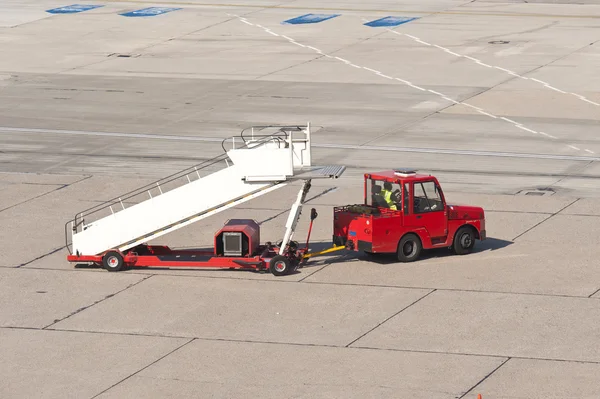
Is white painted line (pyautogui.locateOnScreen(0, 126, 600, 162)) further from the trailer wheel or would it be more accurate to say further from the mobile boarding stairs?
the trailer wheel

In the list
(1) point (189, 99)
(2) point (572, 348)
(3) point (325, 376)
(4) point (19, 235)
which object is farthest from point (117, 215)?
(1) point (189, 99)

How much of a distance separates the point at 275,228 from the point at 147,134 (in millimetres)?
13059

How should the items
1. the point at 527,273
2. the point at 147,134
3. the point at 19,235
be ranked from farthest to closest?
the point at 147,134, the point at 19,235, the point at 527,273

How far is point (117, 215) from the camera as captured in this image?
28.0 meters

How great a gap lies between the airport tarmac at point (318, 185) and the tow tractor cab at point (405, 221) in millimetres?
543

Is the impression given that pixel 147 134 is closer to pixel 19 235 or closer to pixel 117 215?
pixel 19 235

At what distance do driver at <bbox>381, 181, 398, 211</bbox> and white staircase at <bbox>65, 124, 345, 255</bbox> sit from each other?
1.31 m

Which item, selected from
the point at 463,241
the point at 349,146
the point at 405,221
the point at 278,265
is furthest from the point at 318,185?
the point at 278,265

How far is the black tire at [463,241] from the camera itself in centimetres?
2878

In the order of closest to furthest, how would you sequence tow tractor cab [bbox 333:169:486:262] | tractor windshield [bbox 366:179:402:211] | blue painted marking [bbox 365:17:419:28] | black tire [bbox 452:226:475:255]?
1. tow tractor cab [bbox 333:169:486:262]
2. tractor windshield [bbox 366:179:402:211]
3. black tire [bbox 452:226:475:255]
4. blue painted marking [bbox 365:17:419:28]

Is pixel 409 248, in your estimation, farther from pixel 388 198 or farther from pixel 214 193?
pixel 214 193

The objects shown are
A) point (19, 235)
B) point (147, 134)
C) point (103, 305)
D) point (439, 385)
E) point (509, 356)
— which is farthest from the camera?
point (147, 134)

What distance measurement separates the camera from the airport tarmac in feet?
72.5

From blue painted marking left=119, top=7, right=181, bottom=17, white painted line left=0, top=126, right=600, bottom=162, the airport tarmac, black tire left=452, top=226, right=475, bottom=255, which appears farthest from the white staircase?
blue painted marking left=119, top=7, right=181, bottom=17
